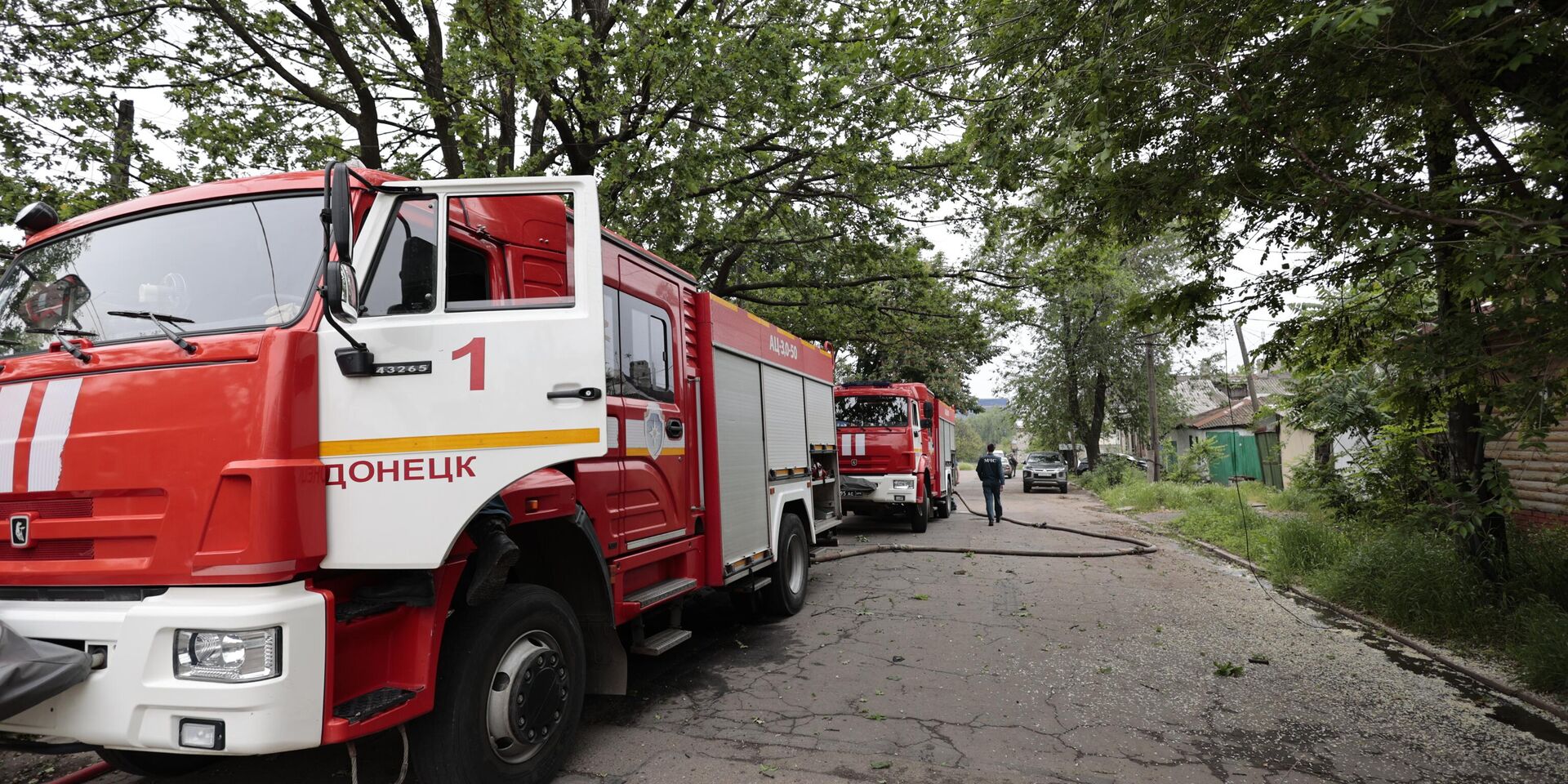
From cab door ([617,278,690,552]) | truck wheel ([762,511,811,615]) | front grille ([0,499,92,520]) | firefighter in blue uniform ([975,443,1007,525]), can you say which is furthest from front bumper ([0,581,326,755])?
firefighter in blue uniform ([975,443,1007,525])

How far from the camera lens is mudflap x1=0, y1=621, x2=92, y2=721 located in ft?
7.77

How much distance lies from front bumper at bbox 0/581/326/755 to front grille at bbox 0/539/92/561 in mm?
222

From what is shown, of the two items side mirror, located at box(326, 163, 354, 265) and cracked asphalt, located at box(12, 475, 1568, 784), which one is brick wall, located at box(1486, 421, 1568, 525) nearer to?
cracked asphalt, located at box(12, 475, 1568, 784)

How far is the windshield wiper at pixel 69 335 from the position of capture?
9.18 feet

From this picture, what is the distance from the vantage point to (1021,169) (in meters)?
5.22

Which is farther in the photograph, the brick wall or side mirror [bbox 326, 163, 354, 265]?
the brick wall

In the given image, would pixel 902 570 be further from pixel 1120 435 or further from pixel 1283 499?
pixel 1120 435

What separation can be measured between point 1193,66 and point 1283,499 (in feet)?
44.6

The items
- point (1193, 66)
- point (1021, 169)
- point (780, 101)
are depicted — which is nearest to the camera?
point (1193, 66)

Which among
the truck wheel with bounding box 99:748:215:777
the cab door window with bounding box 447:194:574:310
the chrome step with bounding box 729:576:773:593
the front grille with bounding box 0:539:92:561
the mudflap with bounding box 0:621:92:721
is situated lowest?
the truck wheel with bounding box 99:748:215:777

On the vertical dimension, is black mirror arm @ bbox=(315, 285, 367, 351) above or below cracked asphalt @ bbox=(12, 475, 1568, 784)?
above

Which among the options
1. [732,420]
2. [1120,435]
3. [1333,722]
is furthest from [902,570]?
[1120,435]

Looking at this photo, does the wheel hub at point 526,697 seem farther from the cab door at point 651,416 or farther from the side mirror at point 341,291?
the side mirror at point 341,291

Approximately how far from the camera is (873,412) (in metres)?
14.7
